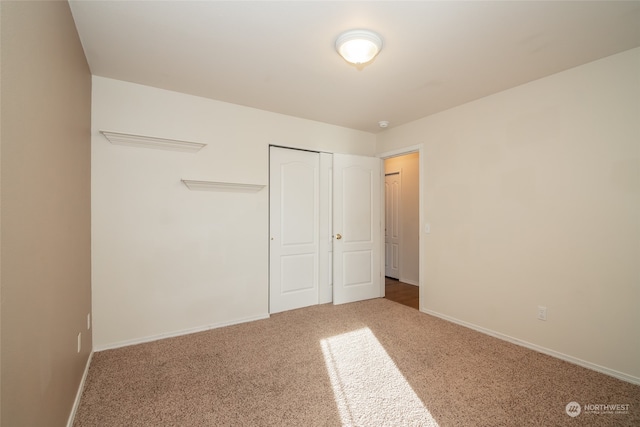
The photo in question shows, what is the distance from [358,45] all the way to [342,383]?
2.52 m

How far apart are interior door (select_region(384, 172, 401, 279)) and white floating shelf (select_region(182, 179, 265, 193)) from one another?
3.11m

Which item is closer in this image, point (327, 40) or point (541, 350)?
point (327, 40)

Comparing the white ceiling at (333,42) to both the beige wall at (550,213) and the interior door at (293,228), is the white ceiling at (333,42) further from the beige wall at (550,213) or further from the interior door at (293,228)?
the interior door at (293,228)

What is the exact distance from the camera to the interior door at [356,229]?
404 cm

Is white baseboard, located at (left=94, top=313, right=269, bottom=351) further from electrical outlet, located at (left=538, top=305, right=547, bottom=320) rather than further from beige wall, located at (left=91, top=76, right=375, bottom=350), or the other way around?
electrical outlet, located at (left=538, top=305, right=547, bottom=320)

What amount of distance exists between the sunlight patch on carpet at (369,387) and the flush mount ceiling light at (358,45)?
8.10 feet

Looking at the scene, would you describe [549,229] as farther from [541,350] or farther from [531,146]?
[541,350]

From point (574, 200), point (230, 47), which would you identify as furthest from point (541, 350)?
point (230, 47)

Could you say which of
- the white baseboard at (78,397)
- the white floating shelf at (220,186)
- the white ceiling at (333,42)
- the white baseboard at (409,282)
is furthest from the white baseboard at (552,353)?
the white baseboard at (78,397)

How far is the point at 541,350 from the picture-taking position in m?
2.63

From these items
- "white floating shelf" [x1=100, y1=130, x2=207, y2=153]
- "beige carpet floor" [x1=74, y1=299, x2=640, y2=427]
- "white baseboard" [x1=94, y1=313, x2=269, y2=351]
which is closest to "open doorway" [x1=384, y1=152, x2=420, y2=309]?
"beige carpet floor" [x1=74, y1=299, x2=640, y2=427]

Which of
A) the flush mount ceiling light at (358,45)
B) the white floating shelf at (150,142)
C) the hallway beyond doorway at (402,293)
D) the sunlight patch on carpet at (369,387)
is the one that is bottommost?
the hallway beyond doorway at (402,293)

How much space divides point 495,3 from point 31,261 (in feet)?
9.11

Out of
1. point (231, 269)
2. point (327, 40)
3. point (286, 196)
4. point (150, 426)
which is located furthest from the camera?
point (286, 196)
